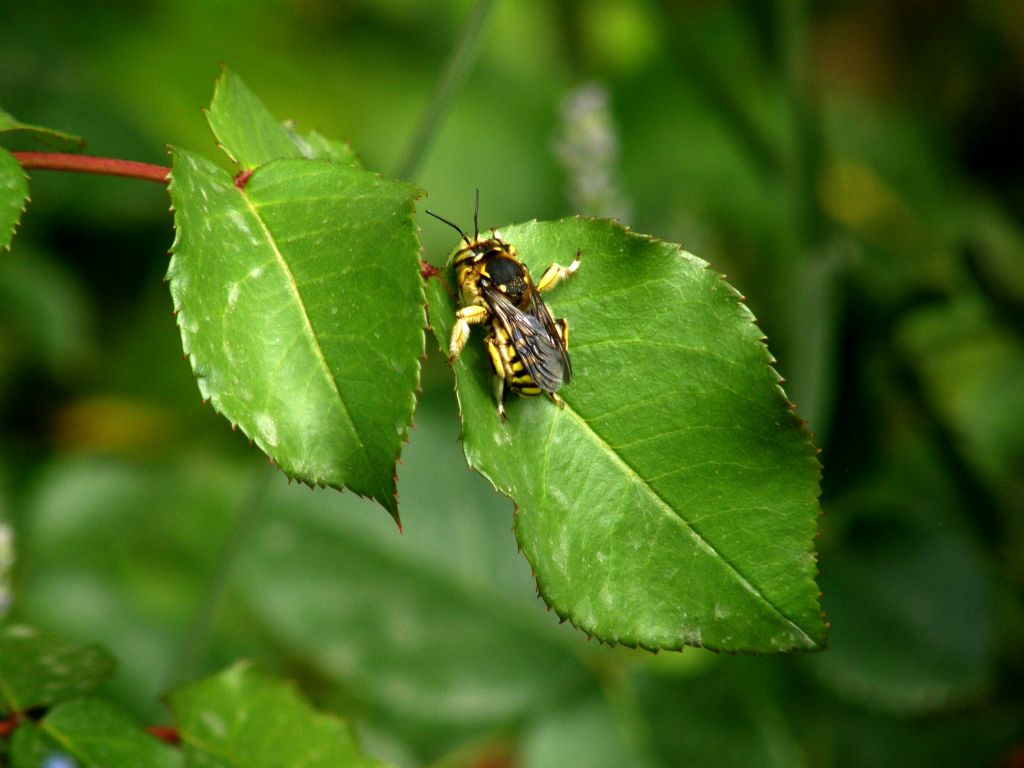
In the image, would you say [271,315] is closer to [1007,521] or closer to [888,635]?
[888,635]

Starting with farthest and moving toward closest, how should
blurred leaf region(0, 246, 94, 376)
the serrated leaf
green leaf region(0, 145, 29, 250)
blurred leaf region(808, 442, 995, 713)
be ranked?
blurred leaf region(0, 246, 94, 376)
blurred leaf region(808, 442, 995, 713)
the serrated leaf
green leaf region(0, 145, 29, 250)

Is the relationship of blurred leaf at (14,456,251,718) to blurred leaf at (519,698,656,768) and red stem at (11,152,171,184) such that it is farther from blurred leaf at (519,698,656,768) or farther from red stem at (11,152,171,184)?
red stem at (11,152,171,184)

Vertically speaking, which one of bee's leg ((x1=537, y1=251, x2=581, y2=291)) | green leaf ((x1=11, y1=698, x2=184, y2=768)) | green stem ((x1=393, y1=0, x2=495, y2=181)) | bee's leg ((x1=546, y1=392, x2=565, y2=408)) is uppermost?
green stem ((x1=393, y1=0, x2=495, y2=181))

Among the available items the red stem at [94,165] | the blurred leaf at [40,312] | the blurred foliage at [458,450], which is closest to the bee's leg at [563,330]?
the red stem at [94,165]

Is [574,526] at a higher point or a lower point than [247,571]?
higher

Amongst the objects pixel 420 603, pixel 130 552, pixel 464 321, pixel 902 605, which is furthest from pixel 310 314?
pixel 130 552

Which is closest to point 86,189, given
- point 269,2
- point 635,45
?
point 269,2

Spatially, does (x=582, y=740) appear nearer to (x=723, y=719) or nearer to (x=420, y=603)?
(x=723, y=719)

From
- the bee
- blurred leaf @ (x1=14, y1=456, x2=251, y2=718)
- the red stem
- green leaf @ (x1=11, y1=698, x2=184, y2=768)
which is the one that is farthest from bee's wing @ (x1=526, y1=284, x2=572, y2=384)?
blurred leaf @ (x1=14, y1=456, x2=251, y2=718)
